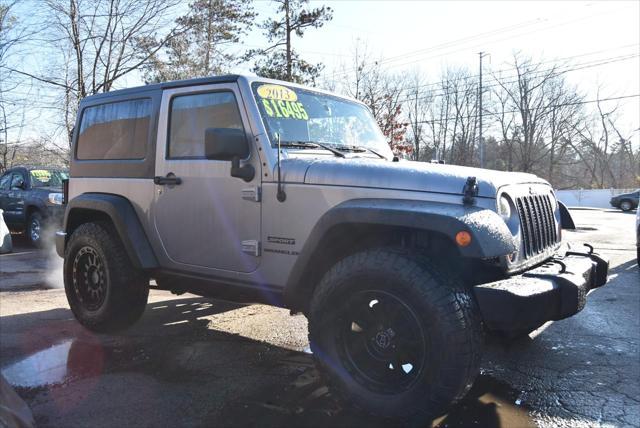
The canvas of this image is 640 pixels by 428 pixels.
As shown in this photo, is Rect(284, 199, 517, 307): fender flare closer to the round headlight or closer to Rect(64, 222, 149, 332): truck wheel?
the round headlight

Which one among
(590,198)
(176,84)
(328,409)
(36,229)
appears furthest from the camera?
(590,198)

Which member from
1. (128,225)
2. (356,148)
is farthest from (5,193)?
(356,148)

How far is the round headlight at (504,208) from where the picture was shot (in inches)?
120

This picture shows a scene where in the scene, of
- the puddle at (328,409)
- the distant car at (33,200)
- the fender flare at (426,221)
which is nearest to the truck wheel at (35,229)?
the distant car at (33,200)

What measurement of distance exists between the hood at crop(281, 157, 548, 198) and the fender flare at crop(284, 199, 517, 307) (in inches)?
4.5

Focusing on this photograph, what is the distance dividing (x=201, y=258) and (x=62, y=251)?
203 cm

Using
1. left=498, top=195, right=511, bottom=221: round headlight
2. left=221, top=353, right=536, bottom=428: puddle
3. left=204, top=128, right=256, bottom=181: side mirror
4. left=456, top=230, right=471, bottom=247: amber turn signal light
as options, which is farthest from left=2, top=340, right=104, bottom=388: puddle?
left=498, top=195, right=511, bottom=221: round headlight

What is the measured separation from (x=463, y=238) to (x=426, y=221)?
0.23 m

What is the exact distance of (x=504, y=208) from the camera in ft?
10.2

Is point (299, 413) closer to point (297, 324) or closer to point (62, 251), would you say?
point (297, 324)

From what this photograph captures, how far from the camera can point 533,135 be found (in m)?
48.5

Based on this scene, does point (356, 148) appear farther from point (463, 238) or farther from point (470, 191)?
point (463, 238)

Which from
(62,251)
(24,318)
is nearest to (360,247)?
(62,251)

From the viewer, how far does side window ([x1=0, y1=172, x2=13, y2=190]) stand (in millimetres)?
11980
